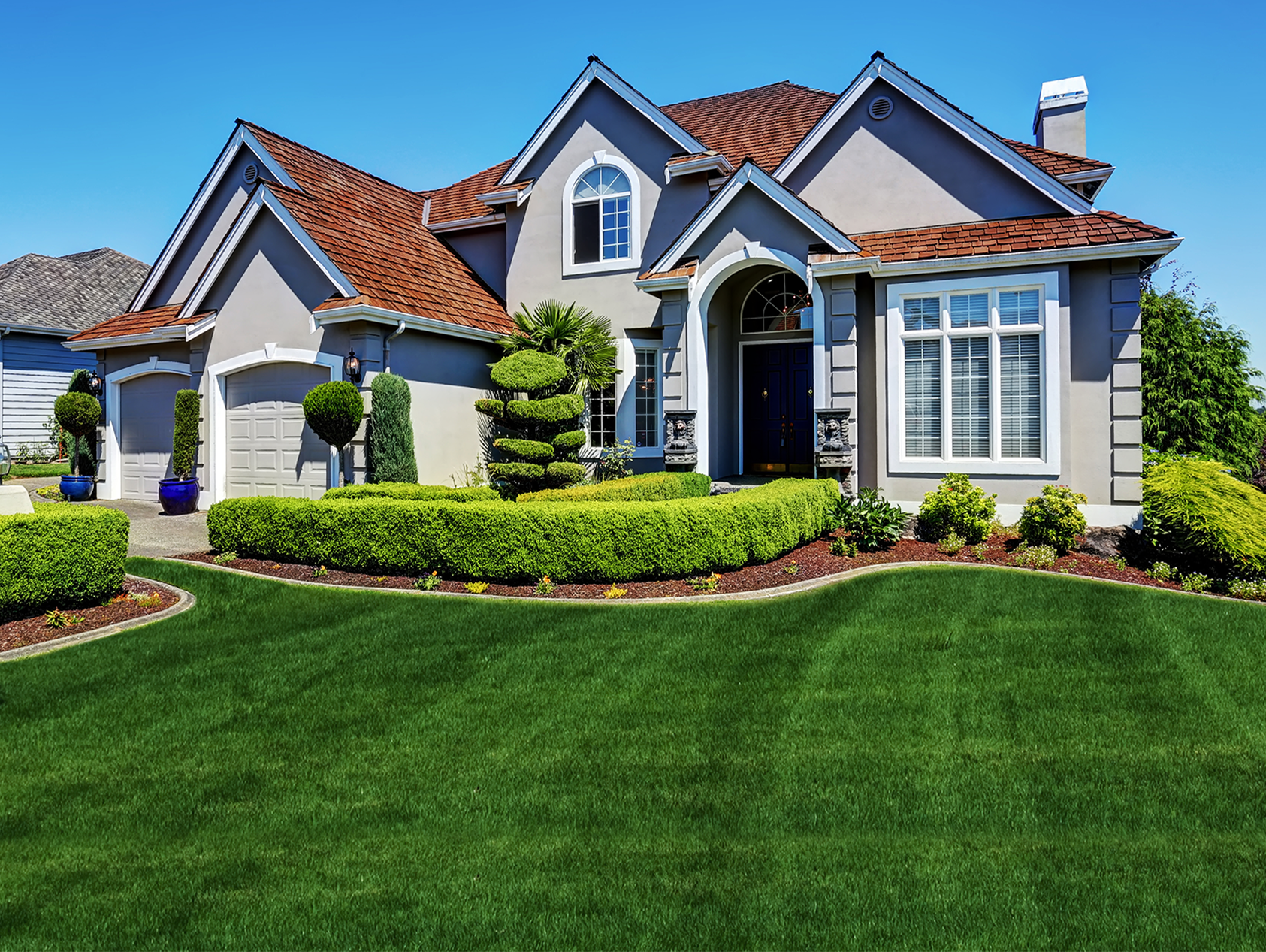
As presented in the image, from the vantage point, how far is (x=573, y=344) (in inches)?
624

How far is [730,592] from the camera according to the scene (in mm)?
9562

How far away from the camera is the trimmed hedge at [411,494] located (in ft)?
39.7

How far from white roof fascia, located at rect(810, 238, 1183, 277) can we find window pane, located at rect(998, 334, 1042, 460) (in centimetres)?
116

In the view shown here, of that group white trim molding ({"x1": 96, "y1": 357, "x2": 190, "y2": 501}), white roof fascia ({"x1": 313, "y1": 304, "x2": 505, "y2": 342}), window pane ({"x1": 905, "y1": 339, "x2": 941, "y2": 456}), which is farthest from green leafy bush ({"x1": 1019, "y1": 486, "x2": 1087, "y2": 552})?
white trim molding ({"x1": 96, "y1": 357, "x2": 190, "y2": 501})

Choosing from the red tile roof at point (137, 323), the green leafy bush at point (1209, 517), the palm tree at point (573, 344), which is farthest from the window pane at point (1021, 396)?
the red tile roof at point (137, 323)

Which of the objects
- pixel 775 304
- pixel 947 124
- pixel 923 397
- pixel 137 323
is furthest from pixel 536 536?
pixel 137 323

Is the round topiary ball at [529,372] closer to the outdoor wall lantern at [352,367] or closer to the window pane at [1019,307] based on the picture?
the outdoor wall lantern at [352,367]

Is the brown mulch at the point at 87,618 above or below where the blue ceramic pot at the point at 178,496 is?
below

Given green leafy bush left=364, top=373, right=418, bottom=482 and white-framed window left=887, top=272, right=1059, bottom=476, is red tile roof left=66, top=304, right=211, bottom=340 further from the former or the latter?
white-framed window left=887, top=272, right=1059, bottom=476

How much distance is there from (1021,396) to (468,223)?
482 inches

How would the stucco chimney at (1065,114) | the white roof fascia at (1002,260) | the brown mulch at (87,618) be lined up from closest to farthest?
the brown mulch at (87,618) → the white roof fascia at (1002,260) → the stucco chimney at (1065,114)

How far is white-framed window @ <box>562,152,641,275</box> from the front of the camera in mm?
17203

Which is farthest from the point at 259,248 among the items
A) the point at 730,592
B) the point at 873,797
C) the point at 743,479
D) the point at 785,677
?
the point at 873,797

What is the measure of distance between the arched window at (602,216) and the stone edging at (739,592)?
9227 mm
